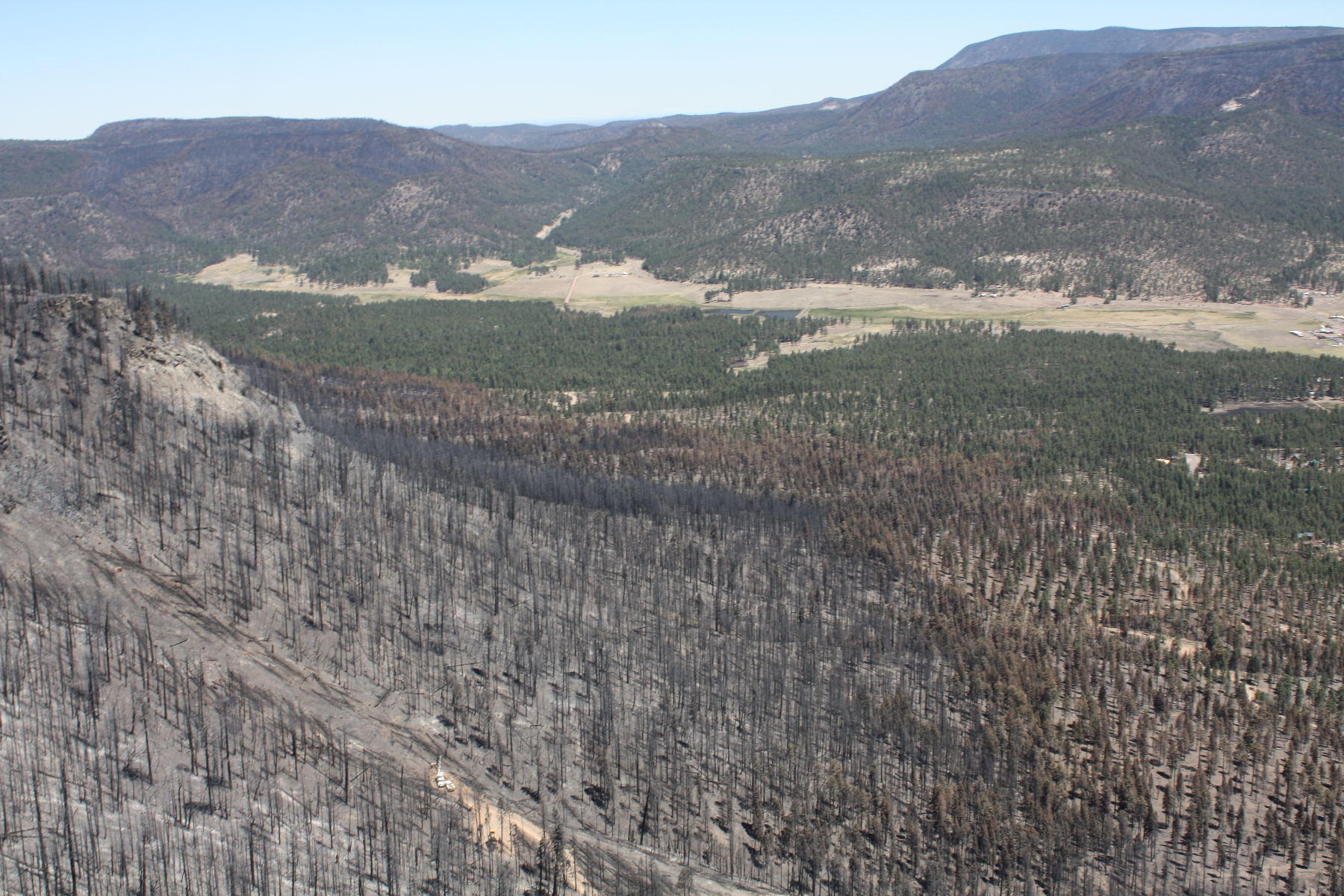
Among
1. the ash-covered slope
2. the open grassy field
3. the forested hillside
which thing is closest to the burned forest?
the ash-covered slope

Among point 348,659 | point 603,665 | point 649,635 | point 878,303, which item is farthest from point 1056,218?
point 348,659

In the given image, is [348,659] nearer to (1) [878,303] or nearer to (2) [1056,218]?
(1) [878,303]

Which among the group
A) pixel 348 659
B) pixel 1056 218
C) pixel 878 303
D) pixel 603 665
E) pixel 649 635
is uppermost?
pixel 1056 218

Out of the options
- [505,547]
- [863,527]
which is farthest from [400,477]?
[863,527]

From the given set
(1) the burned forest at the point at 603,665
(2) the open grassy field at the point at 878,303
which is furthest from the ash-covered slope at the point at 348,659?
(2) the open grassy field at the point at 878,303

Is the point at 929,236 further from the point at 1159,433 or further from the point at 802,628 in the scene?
the point at 802,628

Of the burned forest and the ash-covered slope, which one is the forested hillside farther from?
the ash-covered slope

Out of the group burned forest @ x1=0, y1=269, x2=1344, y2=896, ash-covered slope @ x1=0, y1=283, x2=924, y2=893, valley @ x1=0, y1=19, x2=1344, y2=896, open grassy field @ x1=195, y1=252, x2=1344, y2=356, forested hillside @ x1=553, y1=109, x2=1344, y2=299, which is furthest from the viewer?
forested hillside @ x1=553, y1=109, x2=1344, y2=299
